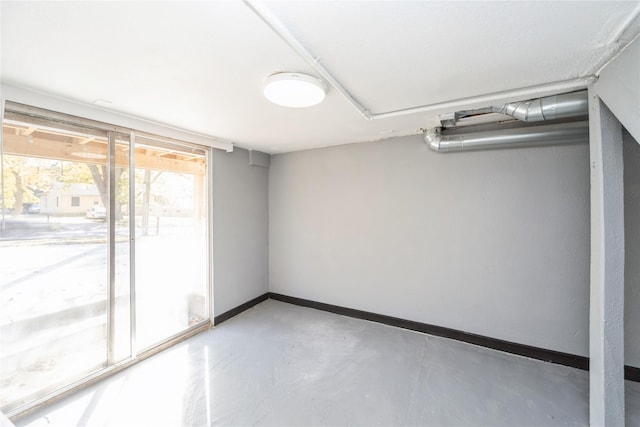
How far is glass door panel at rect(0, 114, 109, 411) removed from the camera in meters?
1.70

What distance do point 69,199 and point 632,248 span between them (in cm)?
446

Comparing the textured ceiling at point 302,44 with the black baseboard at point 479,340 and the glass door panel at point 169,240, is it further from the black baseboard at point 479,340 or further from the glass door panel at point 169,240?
the black baseboard at point 479,340

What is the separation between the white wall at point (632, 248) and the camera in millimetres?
1990

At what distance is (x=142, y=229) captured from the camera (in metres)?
2.41

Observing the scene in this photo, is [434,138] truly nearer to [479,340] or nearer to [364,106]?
[364,106]

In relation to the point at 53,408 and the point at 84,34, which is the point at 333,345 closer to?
the point at 53,408

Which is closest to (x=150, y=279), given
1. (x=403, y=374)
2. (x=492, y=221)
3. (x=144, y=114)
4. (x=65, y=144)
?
(x=65, y=144)

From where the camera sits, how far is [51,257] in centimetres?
187

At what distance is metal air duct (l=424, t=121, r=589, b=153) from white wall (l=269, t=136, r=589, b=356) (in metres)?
0.13

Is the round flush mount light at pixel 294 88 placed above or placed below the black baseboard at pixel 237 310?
above

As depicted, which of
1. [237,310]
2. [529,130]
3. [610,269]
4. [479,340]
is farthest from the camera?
[237,310]

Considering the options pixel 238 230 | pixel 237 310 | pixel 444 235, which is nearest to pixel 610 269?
pixel 444 235

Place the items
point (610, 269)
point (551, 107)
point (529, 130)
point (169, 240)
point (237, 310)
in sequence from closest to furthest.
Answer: point (610, 269), point (551, 107), point (529, 130), point (169, 240), point (237, 310)

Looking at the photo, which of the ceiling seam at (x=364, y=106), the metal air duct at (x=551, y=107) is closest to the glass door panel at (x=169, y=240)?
the ceiling seam at (x=364, y=106)
